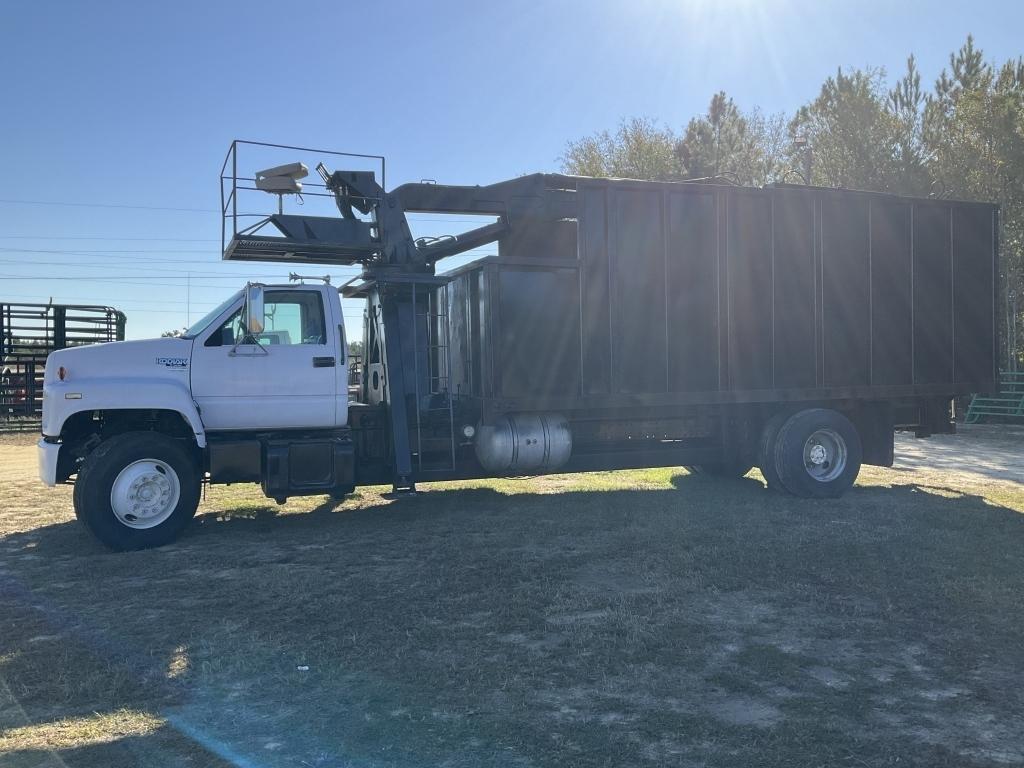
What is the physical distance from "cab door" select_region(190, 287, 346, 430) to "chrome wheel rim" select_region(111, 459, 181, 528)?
0.68 metres

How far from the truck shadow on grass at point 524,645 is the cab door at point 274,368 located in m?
1.25

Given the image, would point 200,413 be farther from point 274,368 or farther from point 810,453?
point 810,453

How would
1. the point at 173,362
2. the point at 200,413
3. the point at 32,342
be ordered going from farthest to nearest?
1. the point at 32,342
2. the point at 200,413
3. the point at 173,362

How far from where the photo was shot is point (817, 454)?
1035cm

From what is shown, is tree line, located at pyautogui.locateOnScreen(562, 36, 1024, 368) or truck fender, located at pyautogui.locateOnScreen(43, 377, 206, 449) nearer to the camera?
truck fender, located at pyautogui.locateOnScreen(43, 377, 206, 449)

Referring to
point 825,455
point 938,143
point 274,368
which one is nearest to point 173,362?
point 274,368

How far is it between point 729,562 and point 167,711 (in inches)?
178

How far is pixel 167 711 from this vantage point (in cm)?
395

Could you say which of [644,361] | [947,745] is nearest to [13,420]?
[644,361]

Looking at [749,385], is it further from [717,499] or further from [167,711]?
[167,711]

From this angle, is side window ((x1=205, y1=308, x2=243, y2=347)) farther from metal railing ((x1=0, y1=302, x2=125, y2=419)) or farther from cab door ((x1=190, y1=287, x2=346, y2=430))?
metal railing ((x1=0, y1=302, x2=125, y2=419))

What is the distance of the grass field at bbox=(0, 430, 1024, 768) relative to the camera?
141 inches

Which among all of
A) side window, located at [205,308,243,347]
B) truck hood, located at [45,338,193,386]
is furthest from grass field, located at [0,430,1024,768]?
side window, located at [205,308,243,347]

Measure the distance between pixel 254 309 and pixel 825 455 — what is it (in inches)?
286
